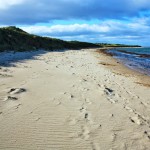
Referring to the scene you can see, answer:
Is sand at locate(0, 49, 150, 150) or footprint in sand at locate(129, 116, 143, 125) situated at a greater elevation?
sand at locate(0, 49, 150, 150)

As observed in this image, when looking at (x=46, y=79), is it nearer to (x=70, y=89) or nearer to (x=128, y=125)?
(x=70, y=89)

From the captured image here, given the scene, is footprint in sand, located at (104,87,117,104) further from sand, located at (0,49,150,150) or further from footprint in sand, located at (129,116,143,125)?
footprint in sand, located at (129,116,143,125)

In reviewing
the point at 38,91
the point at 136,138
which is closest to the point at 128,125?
the point at 136,138

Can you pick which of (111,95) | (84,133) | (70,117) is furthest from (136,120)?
(111,95)

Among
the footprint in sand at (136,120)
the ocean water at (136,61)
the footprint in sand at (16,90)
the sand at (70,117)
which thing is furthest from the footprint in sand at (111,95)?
the ocean water at (136,61)

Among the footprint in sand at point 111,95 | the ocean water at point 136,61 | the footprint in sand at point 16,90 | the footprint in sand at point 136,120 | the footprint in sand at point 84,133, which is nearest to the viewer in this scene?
the footprint in sand at point 84,133

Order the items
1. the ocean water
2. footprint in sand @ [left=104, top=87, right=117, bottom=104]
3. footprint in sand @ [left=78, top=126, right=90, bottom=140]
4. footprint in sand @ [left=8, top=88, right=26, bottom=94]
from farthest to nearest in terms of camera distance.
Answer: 1. the ocean water
2. footprint in sand @ [left=104, top=87, right=117, bottom=104]
3. footprint in sand @ [left=8, top=88, right=26, bottom=94]
4. footprint in sand @ [left=78, top=126, right=90, bottom=140]

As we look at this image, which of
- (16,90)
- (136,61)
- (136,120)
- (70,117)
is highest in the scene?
(16,90)

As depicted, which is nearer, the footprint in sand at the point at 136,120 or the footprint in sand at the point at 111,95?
the footprint in sand at the point at 136,120

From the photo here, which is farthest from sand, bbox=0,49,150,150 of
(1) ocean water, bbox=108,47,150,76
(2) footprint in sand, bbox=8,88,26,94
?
(1) ocean water, bbox=108,47,150,76

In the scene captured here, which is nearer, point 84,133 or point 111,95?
point 84,133

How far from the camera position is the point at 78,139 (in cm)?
610

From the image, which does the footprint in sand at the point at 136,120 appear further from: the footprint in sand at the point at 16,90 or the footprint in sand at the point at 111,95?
the footprint in sand at the point at 16,90

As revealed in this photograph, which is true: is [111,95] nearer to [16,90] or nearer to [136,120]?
[136,120]
